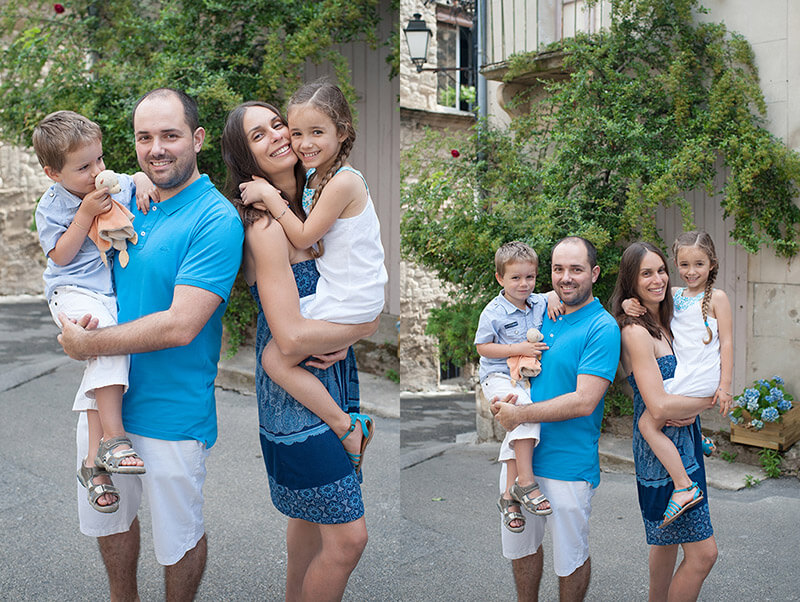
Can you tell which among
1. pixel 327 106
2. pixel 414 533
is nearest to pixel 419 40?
pixel 327 106

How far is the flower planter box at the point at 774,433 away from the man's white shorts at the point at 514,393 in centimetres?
96

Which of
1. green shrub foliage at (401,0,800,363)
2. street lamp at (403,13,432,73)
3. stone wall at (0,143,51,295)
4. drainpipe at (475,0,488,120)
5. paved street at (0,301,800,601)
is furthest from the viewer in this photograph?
stone wall at (0,143,51,295)

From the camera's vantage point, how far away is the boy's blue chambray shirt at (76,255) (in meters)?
1.53

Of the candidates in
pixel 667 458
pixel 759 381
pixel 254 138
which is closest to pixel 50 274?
pixel 254 138

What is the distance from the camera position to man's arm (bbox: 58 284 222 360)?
4.69 ft

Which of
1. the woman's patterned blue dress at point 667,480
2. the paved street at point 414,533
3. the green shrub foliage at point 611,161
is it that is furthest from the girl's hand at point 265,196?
the green shrub foliage at point 611,161

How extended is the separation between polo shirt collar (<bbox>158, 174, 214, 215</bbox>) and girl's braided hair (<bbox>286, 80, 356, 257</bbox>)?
8.7 inches

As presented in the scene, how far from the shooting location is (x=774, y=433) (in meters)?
2.27

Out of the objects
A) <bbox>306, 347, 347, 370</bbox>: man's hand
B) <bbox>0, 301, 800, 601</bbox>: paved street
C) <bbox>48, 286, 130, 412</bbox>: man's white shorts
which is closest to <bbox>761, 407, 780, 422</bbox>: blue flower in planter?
<bbox>0, 301, 800, 601</bbox>: paved street

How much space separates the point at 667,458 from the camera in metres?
1.59

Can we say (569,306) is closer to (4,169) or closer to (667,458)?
(667,458)

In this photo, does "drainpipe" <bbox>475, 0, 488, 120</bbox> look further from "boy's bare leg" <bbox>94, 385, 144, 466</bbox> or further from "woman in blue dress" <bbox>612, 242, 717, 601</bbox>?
"boy's bare leg" <bbox>94, 385, 144, 466</bbox>

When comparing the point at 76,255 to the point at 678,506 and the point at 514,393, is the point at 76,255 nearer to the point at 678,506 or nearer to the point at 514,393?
the point at 514,393

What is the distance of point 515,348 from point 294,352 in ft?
1.52
